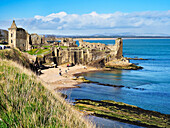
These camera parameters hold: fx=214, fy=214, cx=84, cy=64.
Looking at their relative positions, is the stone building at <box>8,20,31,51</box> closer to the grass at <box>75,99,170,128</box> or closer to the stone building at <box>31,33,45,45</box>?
the stone building at <box>31,33,45,45</box>

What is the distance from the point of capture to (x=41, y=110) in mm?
8383

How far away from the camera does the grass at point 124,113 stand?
21078 mm

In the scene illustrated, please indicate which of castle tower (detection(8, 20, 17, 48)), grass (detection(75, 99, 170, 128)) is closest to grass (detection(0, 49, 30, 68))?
grass (detection(75, 99, 170, 128))

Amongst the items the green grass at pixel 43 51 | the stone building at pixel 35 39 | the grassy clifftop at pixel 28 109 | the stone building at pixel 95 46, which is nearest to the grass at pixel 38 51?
the green grass at pixel 43 51

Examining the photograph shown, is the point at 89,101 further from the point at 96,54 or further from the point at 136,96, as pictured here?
the point at 96,54

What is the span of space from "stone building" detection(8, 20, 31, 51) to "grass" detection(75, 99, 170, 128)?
40.0 m

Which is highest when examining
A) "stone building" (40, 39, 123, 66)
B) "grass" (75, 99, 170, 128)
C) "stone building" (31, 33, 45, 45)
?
"stone building" (31, 33, 45, 45)

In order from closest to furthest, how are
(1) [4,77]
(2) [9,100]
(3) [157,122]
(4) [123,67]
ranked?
(2) [9,100]
(1) [4,77]
(3) [157,122]
(4) [123,67]

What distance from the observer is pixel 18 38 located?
62.2 metres

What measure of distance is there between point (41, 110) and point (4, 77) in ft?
11.3

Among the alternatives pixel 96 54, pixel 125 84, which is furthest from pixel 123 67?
pixel 125 84

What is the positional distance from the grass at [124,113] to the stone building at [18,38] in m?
40.0

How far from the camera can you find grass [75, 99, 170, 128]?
69.2ft

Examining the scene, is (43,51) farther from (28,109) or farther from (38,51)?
(28,109)
